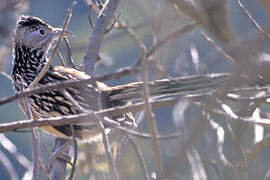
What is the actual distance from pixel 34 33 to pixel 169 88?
6.47 ft

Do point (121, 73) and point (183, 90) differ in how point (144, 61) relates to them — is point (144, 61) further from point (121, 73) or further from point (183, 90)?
point (183, 90)

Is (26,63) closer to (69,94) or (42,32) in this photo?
(42,32)

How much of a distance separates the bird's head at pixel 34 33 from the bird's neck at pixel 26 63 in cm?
6

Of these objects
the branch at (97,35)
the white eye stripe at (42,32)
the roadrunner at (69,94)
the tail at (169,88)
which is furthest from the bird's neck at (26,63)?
the tail at (169,88)

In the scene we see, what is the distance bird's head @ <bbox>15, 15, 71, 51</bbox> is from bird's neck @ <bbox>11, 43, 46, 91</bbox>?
63 millimetres

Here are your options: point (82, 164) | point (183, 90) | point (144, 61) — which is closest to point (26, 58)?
point (82, 164)

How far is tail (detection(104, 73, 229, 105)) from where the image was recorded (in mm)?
2943

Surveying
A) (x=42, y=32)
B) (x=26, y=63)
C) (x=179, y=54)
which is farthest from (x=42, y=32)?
(x=179, y=54)

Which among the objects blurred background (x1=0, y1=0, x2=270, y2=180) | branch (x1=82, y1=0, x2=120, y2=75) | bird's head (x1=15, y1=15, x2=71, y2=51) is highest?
bird's head (x1=15, y1=15, x2=71, y2=51)

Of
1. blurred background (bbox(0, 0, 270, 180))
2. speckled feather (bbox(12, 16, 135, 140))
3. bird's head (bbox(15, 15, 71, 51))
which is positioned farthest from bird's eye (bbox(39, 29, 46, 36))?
speckled feather (bbox(12, 16, 135, 140))

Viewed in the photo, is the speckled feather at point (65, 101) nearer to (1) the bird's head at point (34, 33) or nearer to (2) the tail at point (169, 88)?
(2) the tail at point (169, 88)

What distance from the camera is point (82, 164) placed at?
13.1 feet

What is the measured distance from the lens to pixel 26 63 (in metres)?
4.62

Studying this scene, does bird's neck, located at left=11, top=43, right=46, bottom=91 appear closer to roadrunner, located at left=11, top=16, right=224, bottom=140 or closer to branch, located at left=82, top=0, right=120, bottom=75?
roadrunner, located at left=11, top=16, right=224, bottom=140
